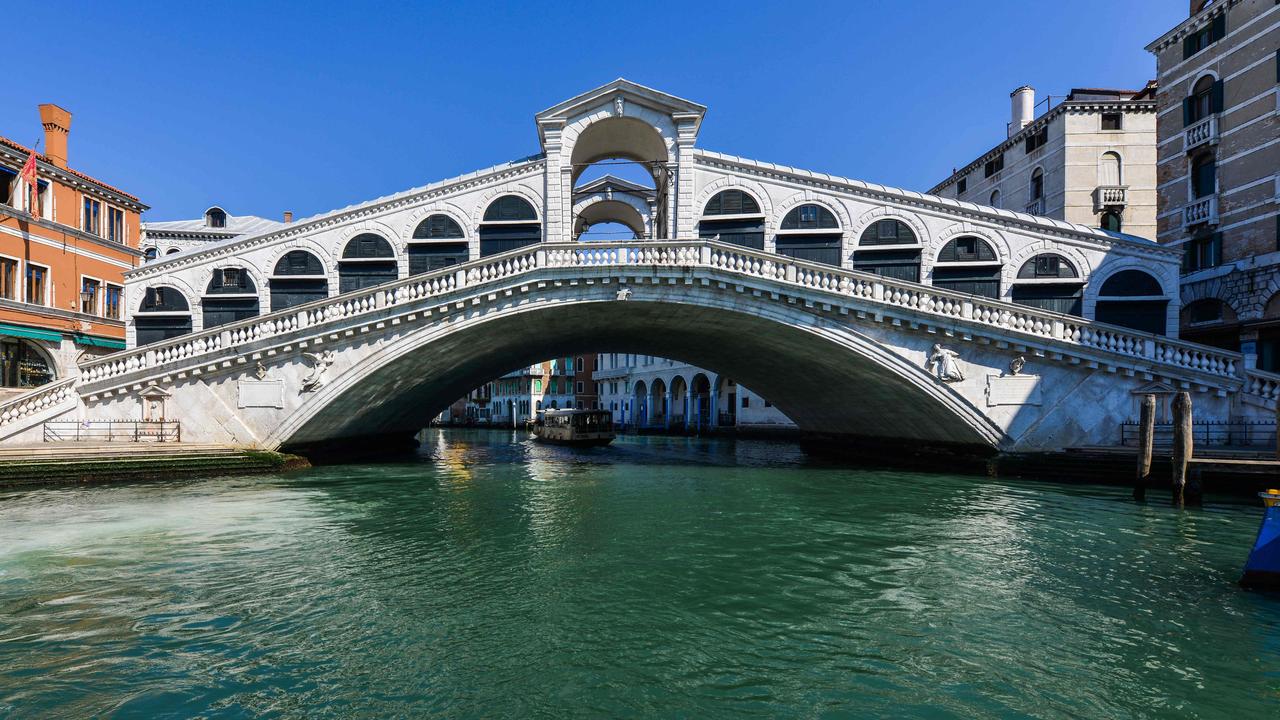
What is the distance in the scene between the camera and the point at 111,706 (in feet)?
13.8

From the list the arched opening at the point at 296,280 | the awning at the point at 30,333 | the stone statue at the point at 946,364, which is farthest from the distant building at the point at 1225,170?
the awning at the point at 30,333

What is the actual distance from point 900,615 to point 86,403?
740 inches

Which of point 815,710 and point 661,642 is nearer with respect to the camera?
point 815,710

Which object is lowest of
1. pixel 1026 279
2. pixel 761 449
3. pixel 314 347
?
pixel 761 449

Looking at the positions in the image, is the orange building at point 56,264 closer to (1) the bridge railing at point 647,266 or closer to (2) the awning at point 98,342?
(2) the awning at point 98,342

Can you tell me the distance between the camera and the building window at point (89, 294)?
79.4 ft

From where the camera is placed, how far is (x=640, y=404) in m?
51.6

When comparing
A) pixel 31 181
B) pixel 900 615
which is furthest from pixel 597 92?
pixel 31 181

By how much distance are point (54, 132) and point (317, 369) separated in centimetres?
1805

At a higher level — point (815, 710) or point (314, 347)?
point (314, 347)

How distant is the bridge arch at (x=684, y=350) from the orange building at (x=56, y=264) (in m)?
12.3

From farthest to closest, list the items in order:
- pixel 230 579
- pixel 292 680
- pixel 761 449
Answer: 1. pixel 761 449
2. pixel 230 579
3. pixel 292 680

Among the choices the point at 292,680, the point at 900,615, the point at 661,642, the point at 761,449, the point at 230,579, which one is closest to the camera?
the point at 292,680

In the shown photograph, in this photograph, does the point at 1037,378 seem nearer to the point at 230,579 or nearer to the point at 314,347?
the point at 230,579
